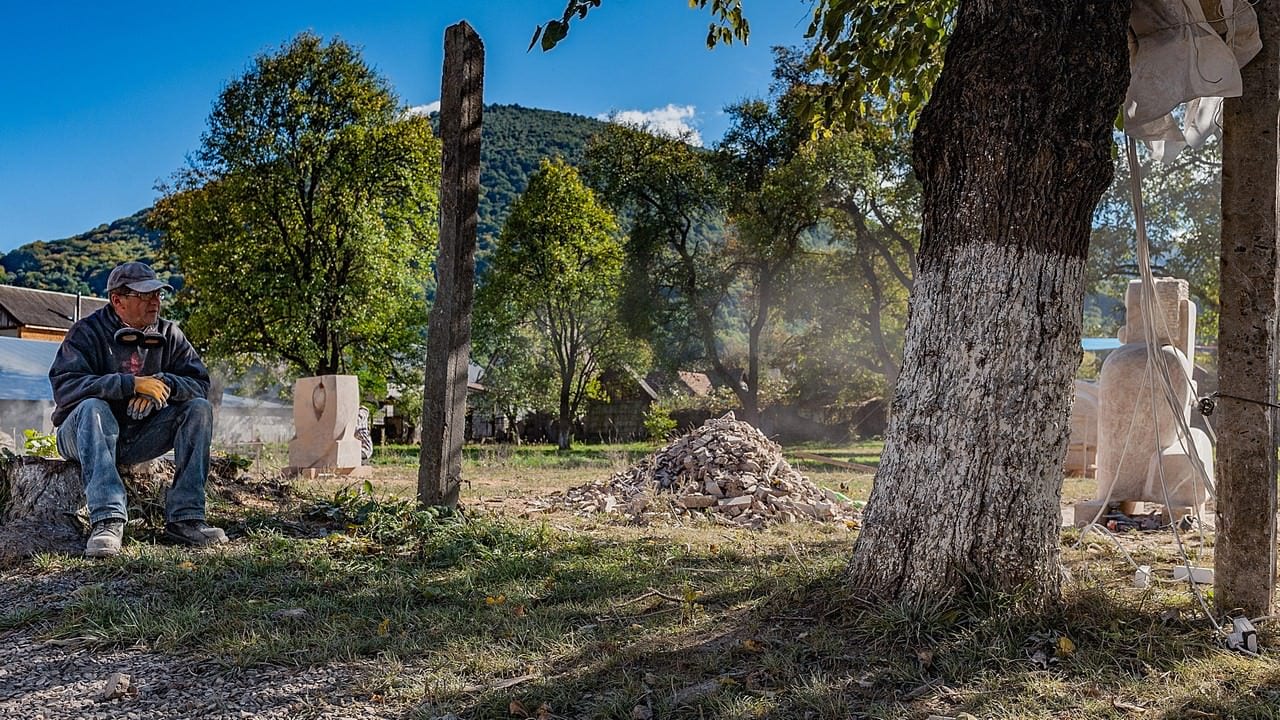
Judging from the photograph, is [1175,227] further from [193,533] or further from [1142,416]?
[193,533]

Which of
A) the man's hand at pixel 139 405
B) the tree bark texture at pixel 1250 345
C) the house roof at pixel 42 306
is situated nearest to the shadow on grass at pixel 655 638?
the tree bark texture at pixel 1250 345

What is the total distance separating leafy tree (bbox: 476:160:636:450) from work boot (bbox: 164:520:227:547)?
21.0 m

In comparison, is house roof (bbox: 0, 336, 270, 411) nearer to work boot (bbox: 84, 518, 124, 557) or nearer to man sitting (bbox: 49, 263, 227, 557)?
man sitting (bbox: 49, 263, 227, 557)

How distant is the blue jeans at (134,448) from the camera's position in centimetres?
481

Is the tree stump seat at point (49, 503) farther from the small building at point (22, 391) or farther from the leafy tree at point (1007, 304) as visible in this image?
the small building at point (22, 391)

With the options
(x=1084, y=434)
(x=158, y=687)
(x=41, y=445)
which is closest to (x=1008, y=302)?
(x=158, y=687)

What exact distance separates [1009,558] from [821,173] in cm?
1984

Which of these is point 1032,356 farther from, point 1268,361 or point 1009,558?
point 1268,361

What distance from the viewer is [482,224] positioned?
165 feet

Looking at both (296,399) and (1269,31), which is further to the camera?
(296,399)

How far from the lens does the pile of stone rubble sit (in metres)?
7.71

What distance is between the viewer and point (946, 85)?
344 centimetres

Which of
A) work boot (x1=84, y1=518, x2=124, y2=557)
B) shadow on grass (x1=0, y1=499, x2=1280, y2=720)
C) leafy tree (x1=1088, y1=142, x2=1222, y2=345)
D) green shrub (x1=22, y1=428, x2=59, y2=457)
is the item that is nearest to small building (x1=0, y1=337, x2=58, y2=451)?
green shrub (x1=22, y1=428, x2=59, y2=457)

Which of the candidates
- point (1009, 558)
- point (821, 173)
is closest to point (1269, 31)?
point (1009, 558)
